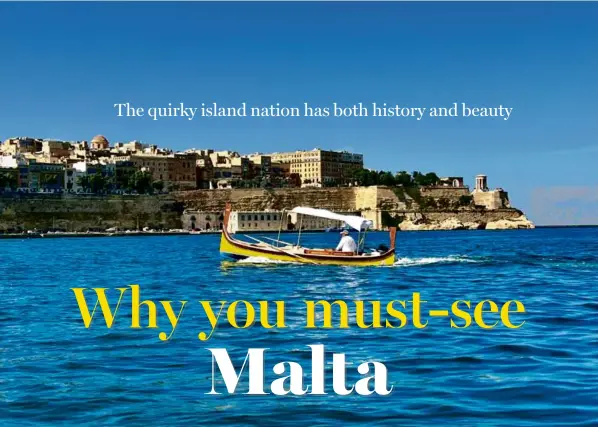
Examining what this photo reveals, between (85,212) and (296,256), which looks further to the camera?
(85,212)

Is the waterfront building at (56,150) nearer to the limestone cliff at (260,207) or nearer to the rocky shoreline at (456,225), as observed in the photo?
the limestone cliff at (260,207)

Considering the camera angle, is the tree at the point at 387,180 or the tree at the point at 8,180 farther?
the tree at the point at 387,180

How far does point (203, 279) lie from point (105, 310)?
10.5 meters

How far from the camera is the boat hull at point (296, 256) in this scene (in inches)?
1182

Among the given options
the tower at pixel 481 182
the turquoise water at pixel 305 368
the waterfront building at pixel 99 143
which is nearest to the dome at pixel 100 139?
the waterfront building at pixel 99 143

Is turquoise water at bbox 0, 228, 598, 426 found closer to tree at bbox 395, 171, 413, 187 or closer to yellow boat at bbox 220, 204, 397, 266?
yellow boat at bbox 220, 204, 397, 266

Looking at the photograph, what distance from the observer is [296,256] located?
31.2 metres

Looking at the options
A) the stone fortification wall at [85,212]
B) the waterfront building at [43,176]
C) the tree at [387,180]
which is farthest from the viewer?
the tree at [387,180]

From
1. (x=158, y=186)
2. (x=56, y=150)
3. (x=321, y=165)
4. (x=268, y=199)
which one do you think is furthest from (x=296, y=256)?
(x=321, y=165)

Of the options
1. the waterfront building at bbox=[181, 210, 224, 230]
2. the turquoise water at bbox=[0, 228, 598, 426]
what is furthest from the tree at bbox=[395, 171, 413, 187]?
the turquoise water at bbox=[0, 228, 598, 426]

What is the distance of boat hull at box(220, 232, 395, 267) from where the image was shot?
30031 millimetres

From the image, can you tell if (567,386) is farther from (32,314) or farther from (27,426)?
(32,314)

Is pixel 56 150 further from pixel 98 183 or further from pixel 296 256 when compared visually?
pixel 296 256

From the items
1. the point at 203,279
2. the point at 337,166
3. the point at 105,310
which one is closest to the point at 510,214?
the point at 337,166
